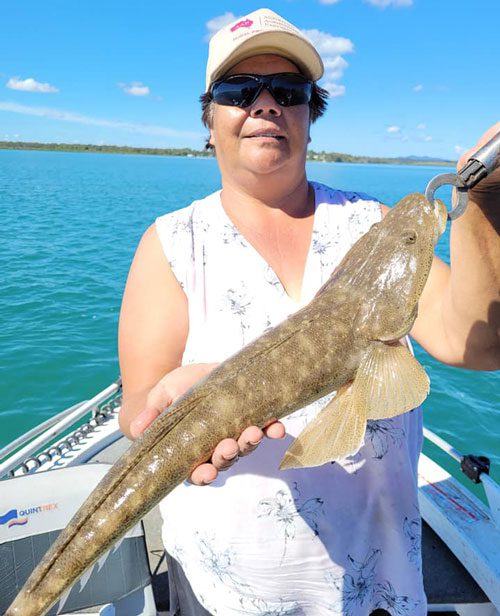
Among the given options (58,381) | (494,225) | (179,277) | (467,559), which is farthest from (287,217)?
(58,381)

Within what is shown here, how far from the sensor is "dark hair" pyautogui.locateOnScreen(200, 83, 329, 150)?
323 centimetres

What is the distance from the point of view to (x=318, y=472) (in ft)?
8.94

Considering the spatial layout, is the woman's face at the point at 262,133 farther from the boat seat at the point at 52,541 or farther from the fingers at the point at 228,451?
the boat seat at the point at 52,541

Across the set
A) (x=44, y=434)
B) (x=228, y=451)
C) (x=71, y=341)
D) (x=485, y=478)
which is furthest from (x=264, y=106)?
(x=71, y=341)

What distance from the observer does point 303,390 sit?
96.7 inches

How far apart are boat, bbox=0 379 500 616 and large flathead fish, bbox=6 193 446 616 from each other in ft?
1.51

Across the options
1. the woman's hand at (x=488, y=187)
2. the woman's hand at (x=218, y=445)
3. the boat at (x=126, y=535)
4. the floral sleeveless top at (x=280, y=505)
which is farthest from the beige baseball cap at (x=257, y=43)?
the boat at (x=126, y=535)

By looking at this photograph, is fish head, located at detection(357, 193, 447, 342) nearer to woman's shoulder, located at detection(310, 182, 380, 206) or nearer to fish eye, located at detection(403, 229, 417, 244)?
fish eye, located at detection(403, 229, 417, 244)

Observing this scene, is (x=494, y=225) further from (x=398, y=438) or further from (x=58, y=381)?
(x=58, y=381)

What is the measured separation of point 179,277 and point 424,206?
4.55 ft

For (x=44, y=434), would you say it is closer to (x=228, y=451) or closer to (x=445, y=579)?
(x=228, y=451)

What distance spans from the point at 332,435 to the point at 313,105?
2.26 metres

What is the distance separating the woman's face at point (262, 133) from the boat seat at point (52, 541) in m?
2.65

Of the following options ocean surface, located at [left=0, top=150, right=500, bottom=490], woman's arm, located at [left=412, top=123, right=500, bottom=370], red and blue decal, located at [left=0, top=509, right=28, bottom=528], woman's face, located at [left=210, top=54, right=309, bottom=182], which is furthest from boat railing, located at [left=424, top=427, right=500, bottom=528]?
ocean surface, located at [left=0, top=150, right=500, bottom=490]
